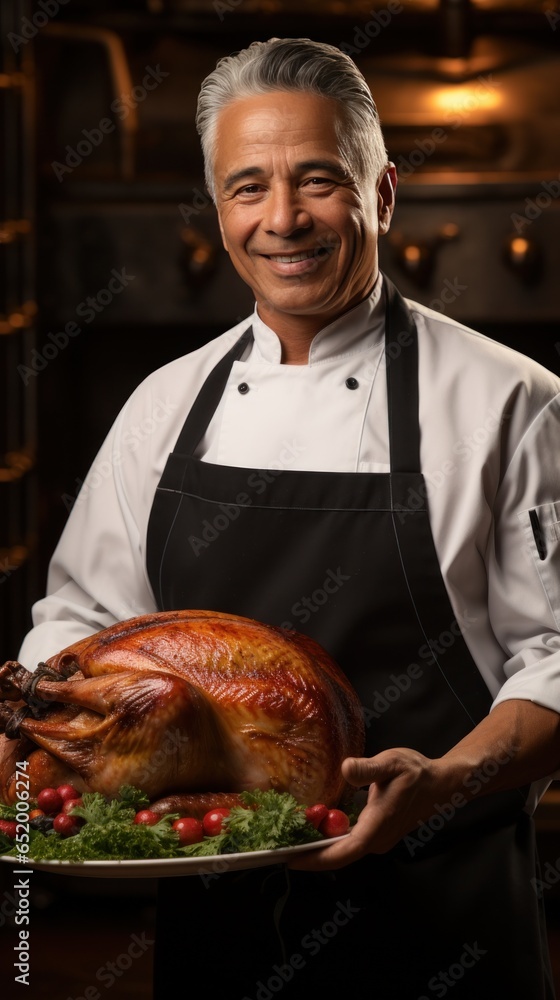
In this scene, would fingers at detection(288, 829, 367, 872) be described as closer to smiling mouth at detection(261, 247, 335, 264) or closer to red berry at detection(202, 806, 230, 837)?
red berry at detection(202, 806, 230, 837)

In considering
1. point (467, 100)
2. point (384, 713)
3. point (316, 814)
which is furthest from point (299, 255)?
point (467, 100)

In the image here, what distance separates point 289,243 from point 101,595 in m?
0.59

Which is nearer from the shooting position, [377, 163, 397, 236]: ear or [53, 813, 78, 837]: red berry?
[53, 813, 78, 837]: red berry

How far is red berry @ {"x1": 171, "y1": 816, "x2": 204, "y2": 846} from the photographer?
3.77 feet

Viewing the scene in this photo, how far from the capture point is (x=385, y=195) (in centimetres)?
161

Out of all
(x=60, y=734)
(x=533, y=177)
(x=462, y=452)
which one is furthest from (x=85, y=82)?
(x=60, y=734)

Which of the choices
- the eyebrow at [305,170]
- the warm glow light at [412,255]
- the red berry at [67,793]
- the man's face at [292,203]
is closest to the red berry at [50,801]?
the red berry at [67,793]

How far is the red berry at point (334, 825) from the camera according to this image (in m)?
1.19

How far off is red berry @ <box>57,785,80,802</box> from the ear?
86cm

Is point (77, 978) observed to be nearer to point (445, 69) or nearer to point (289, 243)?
point (289, 243)

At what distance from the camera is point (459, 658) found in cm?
148

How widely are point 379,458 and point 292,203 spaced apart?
0.34 metres

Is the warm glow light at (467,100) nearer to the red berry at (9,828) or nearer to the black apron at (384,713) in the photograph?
the black apron at (384,713)

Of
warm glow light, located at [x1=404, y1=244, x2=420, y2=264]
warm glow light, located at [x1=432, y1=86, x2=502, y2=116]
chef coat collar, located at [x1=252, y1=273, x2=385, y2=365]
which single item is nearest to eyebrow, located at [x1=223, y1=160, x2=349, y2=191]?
chef coat collar, located at [x1=252, y1=273, x2=385, y2=365]
